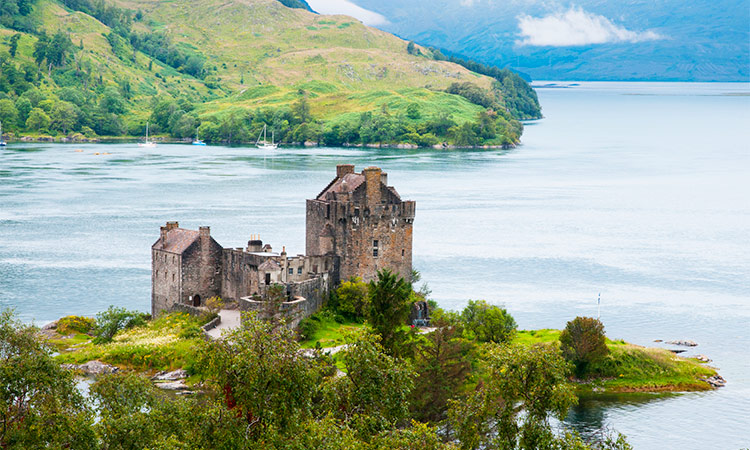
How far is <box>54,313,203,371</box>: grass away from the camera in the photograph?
178ft

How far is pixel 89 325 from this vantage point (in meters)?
64.4

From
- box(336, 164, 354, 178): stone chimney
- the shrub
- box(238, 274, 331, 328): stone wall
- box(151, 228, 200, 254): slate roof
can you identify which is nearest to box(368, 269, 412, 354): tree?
box(238, 274, 331, 328): stone wall

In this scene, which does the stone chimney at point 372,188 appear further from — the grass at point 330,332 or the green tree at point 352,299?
the grass at point 330,332

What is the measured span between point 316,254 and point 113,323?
42.7 feet

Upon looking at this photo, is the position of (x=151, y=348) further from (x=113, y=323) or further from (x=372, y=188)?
(x=372, y=188)

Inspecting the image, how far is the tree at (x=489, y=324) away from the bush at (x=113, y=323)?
2004 cm

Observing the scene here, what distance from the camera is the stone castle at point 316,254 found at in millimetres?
58469

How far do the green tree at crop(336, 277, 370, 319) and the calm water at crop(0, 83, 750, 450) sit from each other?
565 inches

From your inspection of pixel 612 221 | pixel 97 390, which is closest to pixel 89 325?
pixel 97 390

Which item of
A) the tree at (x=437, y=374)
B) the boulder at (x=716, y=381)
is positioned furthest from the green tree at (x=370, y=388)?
the boulder at (x=716, y=381)

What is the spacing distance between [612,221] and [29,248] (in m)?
68.1

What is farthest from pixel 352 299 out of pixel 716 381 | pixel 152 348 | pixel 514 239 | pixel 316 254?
pixel 514 239

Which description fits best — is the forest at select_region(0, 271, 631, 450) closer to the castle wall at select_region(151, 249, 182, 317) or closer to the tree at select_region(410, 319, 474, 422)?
the tree at select_region(410, 319, 474, 422)

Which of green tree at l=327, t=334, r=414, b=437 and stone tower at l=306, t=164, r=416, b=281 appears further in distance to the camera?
stone tower at l=306, t=164, r=416, b=281
